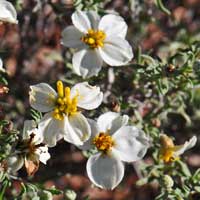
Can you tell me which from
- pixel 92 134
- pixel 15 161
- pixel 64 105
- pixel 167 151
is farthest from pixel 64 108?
pixel 167 151

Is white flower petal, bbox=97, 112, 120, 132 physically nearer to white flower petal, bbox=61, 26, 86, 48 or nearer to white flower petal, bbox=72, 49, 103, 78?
white flower petal, bbox=72, 49, 103, 78

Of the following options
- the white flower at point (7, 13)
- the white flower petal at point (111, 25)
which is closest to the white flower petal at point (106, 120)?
the white flower petal at point (111, 25)

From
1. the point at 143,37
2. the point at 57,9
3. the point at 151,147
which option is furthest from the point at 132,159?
the point at 143,37

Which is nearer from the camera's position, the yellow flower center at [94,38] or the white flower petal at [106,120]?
the white flower petal at [106,120]

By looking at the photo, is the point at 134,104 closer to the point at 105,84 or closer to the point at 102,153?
the point at 105,84

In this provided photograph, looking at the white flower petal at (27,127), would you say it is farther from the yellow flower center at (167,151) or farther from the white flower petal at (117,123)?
the yellow flower center at (167,151)

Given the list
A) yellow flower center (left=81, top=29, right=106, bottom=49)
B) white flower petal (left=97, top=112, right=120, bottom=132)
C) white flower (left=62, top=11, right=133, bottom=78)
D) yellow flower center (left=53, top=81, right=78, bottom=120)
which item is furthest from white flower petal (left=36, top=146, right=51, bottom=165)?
yellow flower center (left=81, top=29, right=106, bottom=49)
